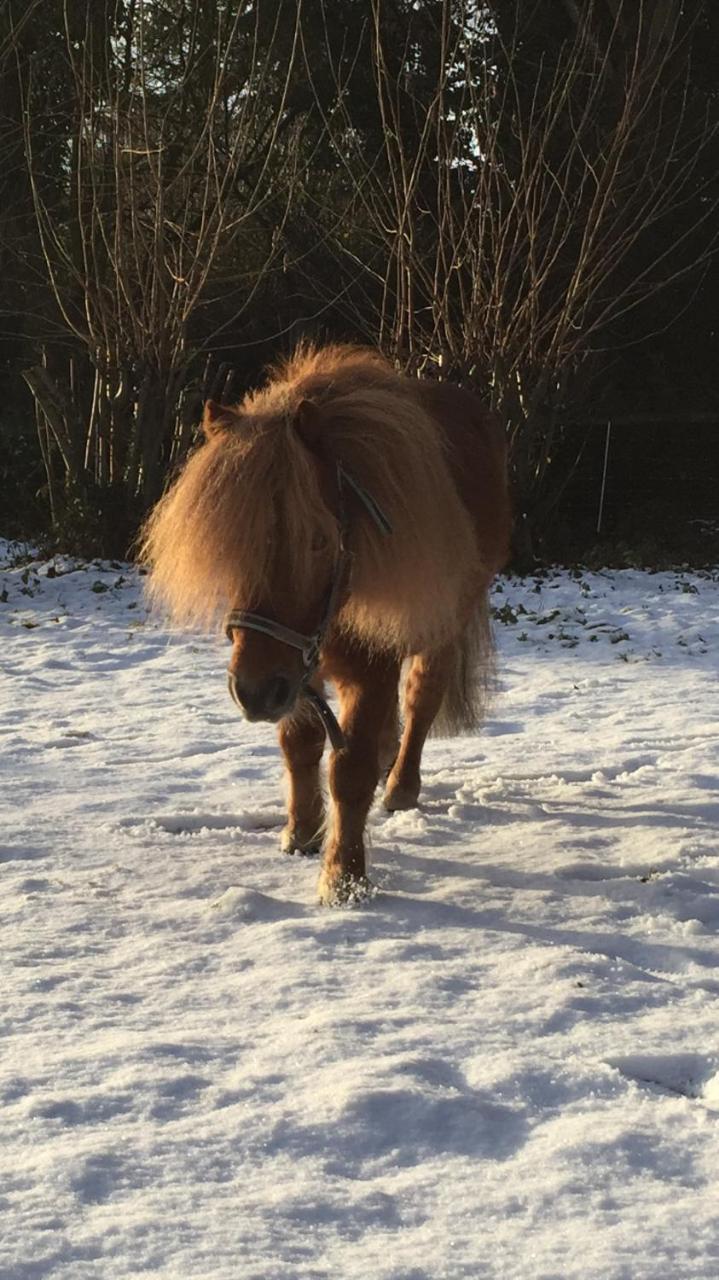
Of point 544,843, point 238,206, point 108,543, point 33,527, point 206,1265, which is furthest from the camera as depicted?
point 33,527

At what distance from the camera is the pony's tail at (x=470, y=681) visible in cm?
444

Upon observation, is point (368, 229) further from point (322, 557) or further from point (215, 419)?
point (322, 557)

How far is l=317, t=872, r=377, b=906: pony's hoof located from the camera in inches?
127

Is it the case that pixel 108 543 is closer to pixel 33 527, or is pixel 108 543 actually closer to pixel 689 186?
pixel 33 527

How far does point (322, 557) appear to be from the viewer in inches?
112

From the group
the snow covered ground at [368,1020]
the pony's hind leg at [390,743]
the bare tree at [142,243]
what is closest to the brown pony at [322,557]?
the pony's hind leg at [390,743]

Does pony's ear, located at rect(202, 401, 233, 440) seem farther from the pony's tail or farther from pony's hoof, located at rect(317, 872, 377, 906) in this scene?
the pony's tail

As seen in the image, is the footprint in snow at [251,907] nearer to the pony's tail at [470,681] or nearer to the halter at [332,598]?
the halter at [332,598]

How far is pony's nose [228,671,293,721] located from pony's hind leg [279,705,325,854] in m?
0.71

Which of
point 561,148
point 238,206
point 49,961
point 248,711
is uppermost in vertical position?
point 561,148

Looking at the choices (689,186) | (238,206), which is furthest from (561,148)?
(238,206)

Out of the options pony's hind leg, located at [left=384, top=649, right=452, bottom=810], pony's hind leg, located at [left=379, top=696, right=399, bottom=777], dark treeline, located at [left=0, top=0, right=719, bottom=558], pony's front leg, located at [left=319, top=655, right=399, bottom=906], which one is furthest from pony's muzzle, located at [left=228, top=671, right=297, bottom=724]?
dark treeline, located at [left=0, top=0, right=719, bottom=558]

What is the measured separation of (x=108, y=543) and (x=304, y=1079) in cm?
774

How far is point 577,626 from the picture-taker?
780 centimetres
